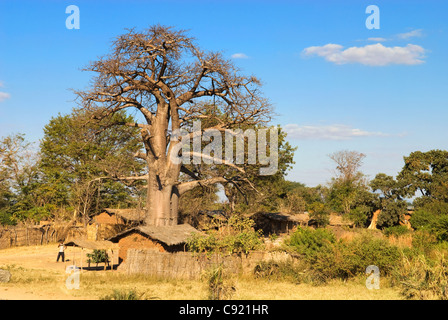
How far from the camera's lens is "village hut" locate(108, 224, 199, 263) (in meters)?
21.0

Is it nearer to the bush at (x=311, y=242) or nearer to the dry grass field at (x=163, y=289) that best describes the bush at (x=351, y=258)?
the bush at (x=311, y=242)

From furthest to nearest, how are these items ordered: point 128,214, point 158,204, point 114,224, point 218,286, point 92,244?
1. point 128,214
2. point 114,224
3. point 158,204
4. point 92,244
5. point 218,286

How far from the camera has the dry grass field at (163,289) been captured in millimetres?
14234

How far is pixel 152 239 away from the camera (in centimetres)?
2148

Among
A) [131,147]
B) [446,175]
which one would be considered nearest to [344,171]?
[446,175]

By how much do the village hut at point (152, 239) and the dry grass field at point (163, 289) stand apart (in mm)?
2609

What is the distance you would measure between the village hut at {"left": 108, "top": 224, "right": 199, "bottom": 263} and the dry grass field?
2.61 m

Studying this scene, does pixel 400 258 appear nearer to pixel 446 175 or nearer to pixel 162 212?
pixel 162 212

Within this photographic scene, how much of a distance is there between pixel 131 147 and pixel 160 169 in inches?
858

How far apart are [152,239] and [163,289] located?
5.83 metres

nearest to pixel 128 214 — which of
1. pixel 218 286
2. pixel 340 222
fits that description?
pixel 340 222

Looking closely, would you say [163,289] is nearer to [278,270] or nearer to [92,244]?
[278,270]
